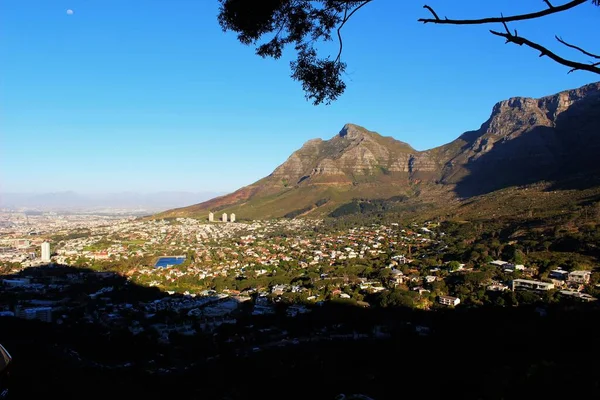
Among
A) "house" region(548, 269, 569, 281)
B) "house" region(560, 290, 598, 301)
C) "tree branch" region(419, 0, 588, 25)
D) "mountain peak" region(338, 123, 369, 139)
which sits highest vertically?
"mountain peak" region(338, 123, 369, 139)

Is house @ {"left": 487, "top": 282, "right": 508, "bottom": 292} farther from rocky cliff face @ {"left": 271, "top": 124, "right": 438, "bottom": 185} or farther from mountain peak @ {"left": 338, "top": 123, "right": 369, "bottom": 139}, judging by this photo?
mountain peak @ {"left": 338, "top": 123, "right": 369, "bottom": 139}

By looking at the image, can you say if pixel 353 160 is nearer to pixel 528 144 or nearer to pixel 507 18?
pixel 528 144

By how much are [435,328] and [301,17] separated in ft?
35.0

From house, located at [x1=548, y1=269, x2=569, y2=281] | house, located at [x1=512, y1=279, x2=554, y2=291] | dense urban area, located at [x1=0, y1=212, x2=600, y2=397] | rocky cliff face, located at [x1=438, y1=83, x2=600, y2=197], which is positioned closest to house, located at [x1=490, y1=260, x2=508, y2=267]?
dense urban area, located at [x1=0, y1=212, x2=600, y2=397]

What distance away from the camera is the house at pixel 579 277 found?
1547 centimetres

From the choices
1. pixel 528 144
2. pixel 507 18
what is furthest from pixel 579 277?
pixel 528 144

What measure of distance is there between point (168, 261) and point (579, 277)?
25704mm

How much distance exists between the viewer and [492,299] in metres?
15.3

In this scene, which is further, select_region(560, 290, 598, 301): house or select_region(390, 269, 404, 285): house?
select_region(390, 269, 404, 285): house

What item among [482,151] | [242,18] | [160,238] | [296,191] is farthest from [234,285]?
[482,151]

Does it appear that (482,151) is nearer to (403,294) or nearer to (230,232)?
(230,232)

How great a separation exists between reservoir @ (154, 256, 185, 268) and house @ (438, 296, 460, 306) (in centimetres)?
1940

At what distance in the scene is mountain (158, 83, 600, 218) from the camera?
55.1 meters

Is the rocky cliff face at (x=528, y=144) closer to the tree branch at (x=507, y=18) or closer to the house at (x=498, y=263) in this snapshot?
the house at (x=498, y=263)
